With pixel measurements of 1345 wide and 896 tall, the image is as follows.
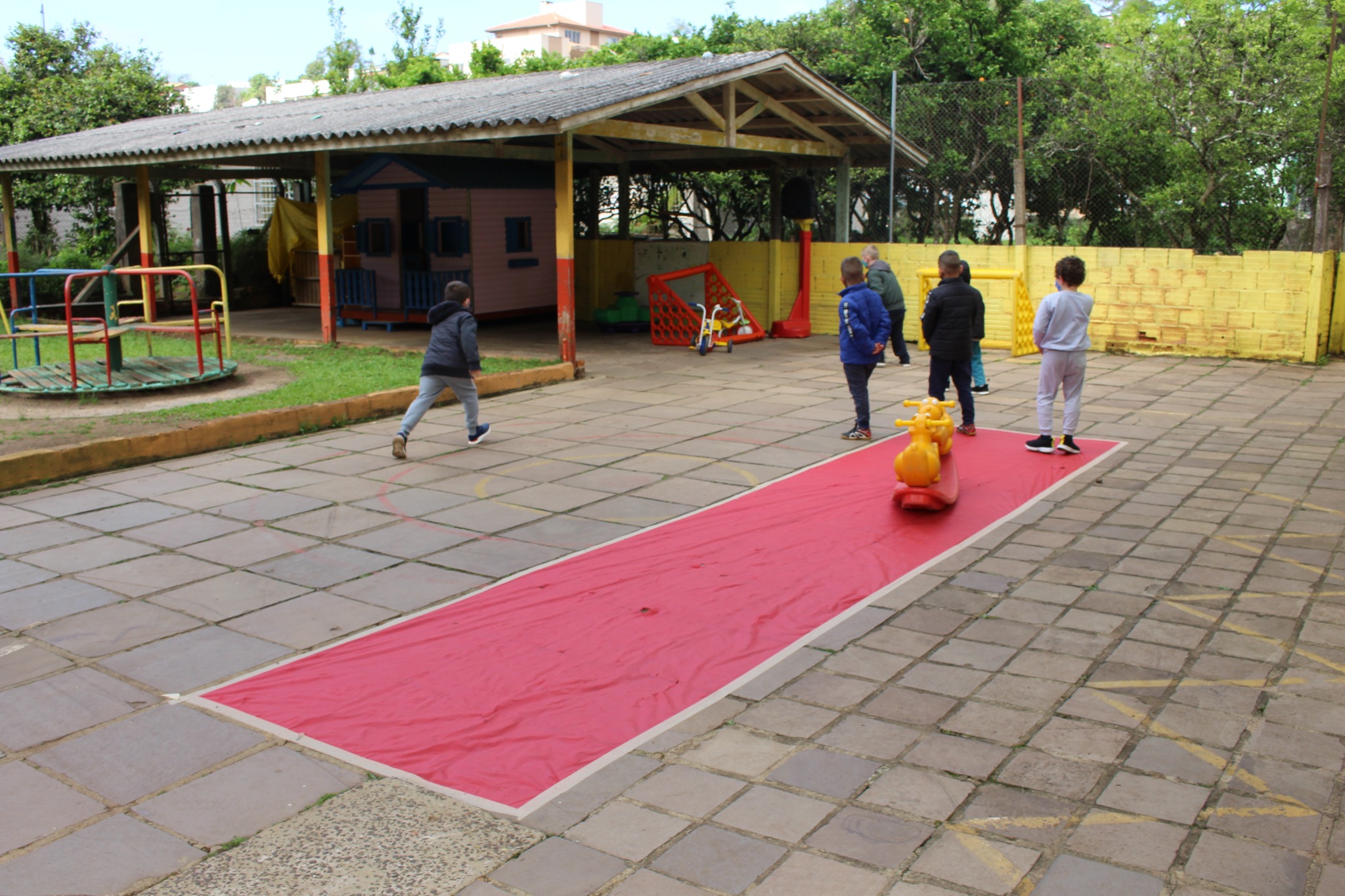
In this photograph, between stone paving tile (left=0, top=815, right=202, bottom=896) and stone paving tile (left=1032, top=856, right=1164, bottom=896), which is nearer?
stone paving tile (left=1032, top=856, right=1164, bottom=896)

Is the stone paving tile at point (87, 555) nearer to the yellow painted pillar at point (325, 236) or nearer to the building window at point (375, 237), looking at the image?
the yellow painted pillar at point (325, 236)

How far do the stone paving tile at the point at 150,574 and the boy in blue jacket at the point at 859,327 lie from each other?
4896 millimetres

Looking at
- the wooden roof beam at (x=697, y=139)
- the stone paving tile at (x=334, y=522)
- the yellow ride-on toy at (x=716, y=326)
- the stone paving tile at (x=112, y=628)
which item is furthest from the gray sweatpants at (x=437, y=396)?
the yellow ride-on toy at (x=716, y=326)

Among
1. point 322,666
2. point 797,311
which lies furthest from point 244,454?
point 797,311

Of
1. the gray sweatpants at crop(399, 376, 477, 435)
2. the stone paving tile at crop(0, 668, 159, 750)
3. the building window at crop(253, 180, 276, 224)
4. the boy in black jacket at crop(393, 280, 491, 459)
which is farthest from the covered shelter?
the stone paving tile at crop(0, 668, 159, 750)

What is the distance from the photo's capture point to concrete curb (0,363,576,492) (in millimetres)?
7570

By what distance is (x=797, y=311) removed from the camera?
16.6 meters

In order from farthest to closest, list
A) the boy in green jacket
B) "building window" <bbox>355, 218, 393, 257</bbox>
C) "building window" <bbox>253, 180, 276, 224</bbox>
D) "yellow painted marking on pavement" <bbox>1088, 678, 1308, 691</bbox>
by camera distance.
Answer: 1. "building window" <bbox>253, 180, 276, 224</bbox>
2. "building window" <bbox>355, 218, 393, 257</bbox>
3. the boy in green jacket
4. "yellow painted marking on pavement" <bbox>1088, 678, 1308, 691</bbox>

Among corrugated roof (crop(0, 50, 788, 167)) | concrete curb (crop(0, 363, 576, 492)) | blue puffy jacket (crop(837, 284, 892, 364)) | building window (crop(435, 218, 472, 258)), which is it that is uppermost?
corrugated roof (crop(0, 50, 788, 167))

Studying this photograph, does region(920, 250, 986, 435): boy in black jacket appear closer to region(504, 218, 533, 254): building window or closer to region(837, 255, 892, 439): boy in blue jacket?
region(837, 255, 892, 439): boy in blue jacket

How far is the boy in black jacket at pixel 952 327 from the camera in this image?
8.74 meters

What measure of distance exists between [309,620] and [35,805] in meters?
1.69

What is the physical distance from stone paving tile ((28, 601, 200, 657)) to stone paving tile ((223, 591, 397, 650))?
0.28 meters

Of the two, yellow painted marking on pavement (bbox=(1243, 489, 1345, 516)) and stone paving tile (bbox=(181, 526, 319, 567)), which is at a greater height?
yellow painted marking on pavement (bbox=(1243, 489, 1345, 516))
